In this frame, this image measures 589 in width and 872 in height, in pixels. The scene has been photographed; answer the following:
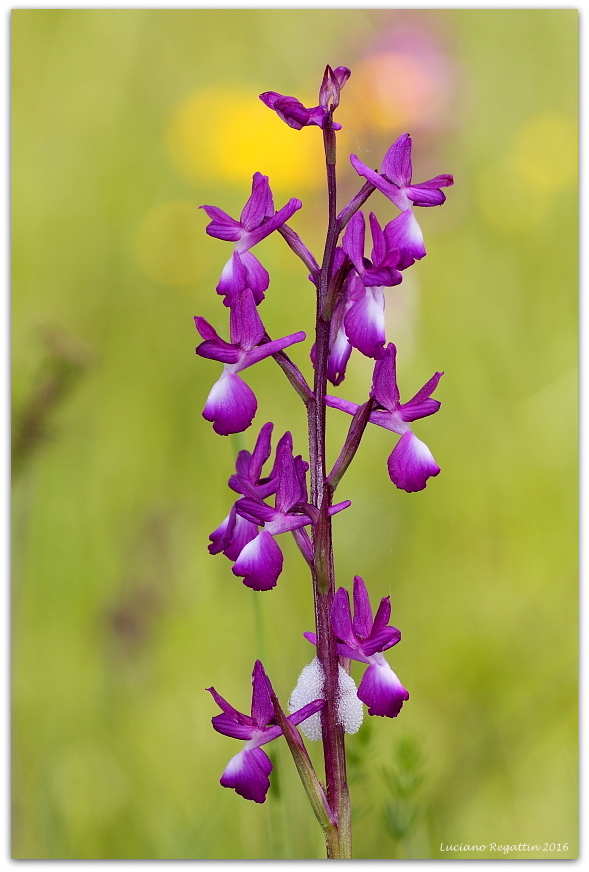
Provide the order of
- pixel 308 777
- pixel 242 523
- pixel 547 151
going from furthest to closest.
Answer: pixel 547 151 < pixel 242 523 < pixel 308 777

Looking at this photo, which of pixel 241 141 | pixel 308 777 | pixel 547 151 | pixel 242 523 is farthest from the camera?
pixel 241 141

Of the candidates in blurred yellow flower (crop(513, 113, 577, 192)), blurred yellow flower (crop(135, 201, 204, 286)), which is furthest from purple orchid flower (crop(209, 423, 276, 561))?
blurred yellow flower (crop(135, 201, 204, 286))

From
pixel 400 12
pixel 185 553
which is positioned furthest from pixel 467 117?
pixel 185 553

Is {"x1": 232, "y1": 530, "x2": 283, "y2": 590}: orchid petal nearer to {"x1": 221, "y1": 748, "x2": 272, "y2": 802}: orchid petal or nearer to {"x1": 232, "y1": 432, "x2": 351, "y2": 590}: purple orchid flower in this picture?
{"x1": 232, "y1": 432, "x2": 351, "y2": 590}: purple orchid flower

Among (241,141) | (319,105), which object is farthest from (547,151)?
(319,105)

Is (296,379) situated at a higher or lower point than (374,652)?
higher

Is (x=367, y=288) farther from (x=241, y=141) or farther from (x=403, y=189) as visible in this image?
(x=241, y=141)

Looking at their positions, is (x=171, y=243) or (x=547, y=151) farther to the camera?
(x=171, y=243)

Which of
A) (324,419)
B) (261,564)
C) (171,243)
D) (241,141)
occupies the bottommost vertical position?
(261,564)
